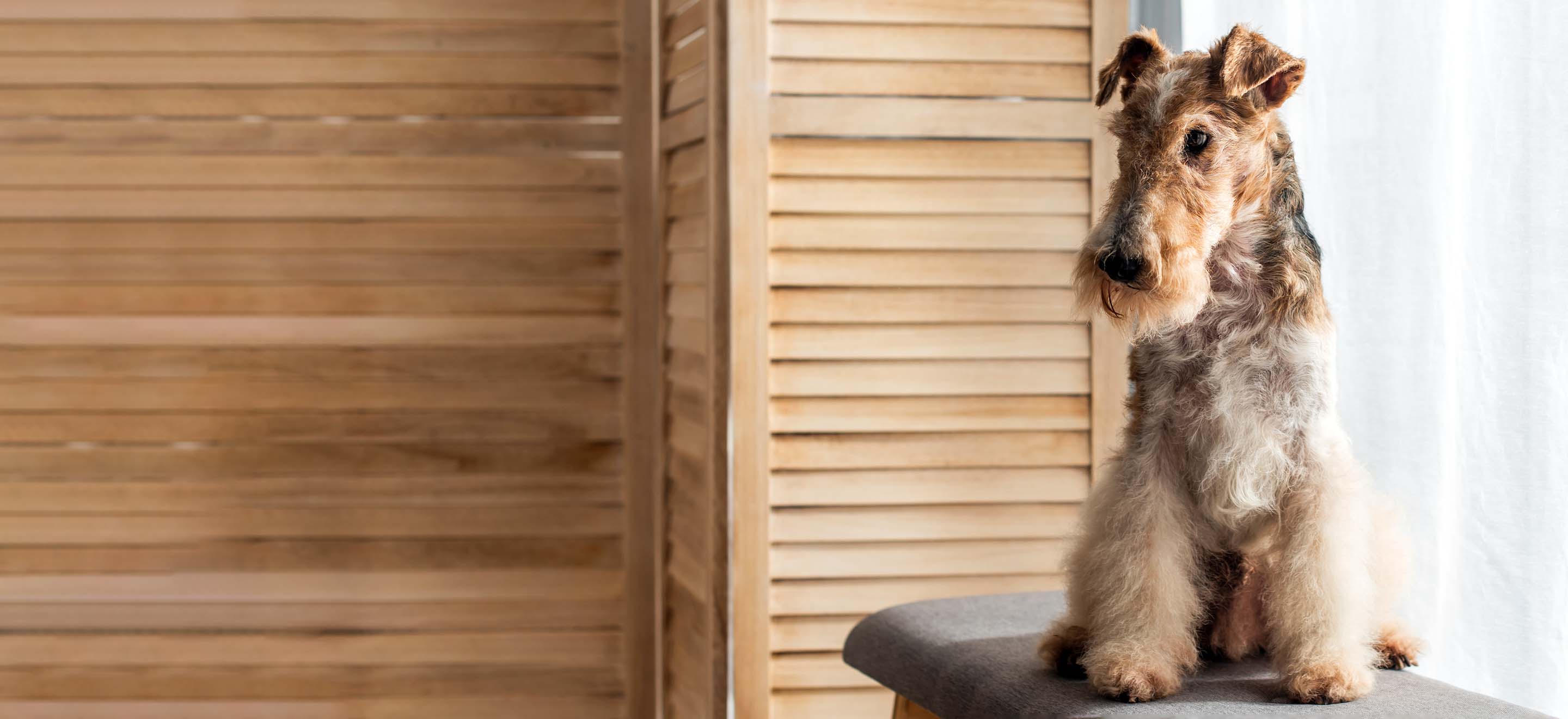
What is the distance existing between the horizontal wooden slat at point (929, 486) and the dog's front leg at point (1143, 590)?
2.21ft

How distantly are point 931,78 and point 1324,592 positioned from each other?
3.10 ft

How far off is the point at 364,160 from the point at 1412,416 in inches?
64.7

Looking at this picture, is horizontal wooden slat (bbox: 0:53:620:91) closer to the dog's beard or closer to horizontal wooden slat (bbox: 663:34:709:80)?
horizontal wooden slat (bbox: 663:34:709:80)

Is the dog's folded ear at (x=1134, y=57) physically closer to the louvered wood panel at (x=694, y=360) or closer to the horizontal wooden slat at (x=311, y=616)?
the louvered wood panel at (x=694, y=360)

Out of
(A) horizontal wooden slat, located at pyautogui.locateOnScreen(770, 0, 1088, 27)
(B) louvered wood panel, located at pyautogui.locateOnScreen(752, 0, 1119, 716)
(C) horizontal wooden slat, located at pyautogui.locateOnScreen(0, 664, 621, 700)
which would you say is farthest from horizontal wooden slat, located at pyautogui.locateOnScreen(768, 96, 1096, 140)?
(C) horizontal wooden slat, located at pyautogui.locateOnScreen(0, 664, 621, 700)

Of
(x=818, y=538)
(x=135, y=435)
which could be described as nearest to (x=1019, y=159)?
(x=818, y=538)

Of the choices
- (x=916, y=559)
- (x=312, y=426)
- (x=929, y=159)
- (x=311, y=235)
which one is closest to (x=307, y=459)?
(x=312, y=426)

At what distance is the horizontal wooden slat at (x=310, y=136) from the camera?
6.88 feet

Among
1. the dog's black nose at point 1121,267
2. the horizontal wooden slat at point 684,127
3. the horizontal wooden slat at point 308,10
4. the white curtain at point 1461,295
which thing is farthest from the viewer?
the horizontal wooden slat at point 308,10

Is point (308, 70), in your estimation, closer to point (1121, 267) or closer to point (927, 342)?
point (927, 342)

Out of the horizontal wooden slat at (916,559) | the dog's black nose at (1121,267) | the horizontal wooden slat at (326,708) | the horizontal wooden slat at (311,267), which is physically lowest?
the horizontal wooden slat at (326,708)

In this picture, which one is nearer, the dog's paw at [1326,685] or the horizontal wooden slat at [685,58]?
the dog's paw at [1326,685]

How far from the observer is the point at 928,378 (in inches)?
67.4

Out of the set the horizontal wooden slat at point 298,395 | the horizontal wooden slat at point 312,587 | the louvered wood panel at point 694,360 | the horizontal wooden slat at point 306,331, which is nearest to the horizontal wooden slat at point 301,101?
the louvered wood panel at point 694,360
